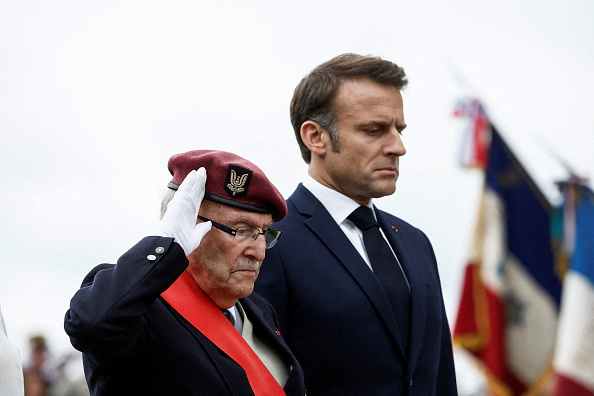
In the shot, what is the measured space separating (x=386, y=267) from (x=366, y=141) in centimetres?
53

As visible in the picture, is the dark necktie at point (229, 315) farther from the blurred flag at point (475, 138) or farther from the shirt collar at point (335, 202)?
the blurred flag at point (475, 138)

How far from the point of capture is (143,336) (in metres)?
2.56

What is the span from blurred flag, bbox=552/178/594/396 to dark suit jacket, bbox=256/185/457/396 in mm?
4385

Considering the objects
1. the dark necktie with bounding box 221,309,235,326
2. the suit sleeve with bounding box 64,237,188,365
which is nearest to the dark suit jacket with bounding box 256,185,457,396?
the dark necktie with bounding box 221,309,235,326

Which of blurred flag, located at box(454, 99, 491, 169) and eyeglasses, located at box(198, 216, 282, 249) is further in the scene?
blurred flag, located at box(454, 99, 491, 169)

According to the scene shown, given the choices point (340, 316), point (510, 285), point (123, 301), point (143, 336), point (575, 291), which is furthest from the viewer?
point (510, 285)

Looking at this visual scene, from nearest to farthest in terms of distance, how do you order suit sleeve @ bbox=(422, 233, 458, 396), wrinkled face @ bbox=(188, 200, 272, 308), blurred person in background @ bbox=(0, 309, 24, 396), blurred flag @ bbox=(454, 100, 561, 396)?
blurred person in background @ bbox=(0, 309, 24, 396) < wrinkled face @ bbox=(188, 200, 272, 308) < suit sleeve @ bbox=(422, 233, 458, 396) < blurred flag @ bbox=(454, 100, 561, 396)

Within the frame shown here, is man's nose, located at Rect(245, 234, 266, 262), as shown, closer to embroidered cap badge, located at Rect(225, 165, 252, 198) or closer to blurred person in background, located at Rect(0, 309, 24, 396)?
embroidered cap badge, located at Rect(225, 165, 252, 198)

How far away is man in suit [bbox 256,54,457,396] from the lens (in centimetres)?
343

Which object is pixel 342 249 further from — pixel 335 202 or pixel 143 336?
pixel 143 336

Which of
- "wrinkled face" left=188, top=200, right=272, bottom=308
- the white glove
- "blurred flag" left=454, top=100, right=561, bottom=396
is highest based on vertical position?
the white glove

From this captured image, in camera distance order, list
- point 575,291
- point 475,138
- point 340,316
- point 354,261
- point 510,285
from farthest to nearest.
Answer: point 475,138 → point 510,285 → point 575,291 → point 354,261 → point 340,316

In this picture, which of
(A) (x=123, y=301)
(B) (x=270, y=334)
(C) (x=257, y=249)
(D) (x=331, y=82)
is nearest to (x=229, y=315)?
(B) (x=270, y=334)

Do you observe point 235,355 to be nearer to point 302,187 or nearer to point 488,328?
point 302,187
